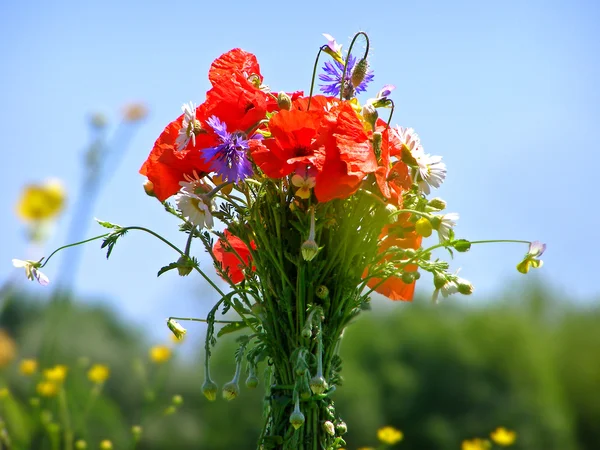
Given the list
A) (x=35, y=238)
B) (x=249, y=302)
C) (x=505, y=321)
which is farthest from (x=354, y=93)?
(x=505, y=321)

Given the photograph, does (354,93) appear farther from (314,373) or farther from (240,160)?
(314,373)

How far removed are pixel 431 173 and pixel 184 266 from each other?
1.36 ft

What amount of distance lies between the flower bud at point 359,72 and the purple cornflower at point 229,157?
0.22 m

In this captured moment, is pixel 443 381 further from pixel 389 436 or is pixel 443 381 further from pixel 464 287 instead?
pixel 464 287

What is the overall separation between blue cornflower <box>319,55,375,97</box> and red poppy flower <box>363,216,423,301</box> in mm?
233

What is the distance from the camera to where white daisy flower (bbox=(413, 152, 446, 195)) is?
1190 millimetres

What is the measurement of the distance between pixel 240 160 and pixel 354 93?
249mm

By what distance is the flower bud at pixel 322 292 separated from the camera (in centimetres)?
113

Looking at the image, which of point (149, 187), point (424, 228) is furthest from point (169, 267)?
point (424, 228)

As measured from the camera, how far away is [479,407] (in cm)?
988

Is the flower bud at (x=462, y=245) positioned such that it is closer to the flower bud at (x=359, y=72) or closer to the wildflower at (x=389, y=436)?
the flower bud at (x=359, y=72)

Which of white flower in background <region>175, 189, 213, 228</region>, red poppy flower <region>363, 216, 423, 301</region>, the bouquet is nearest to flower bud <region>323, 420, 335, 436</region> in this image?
the bouquet

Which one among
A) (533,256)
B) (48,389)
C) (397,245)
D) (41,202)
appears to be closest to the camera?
(533,256)

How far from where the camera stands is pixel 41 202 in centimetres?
272
